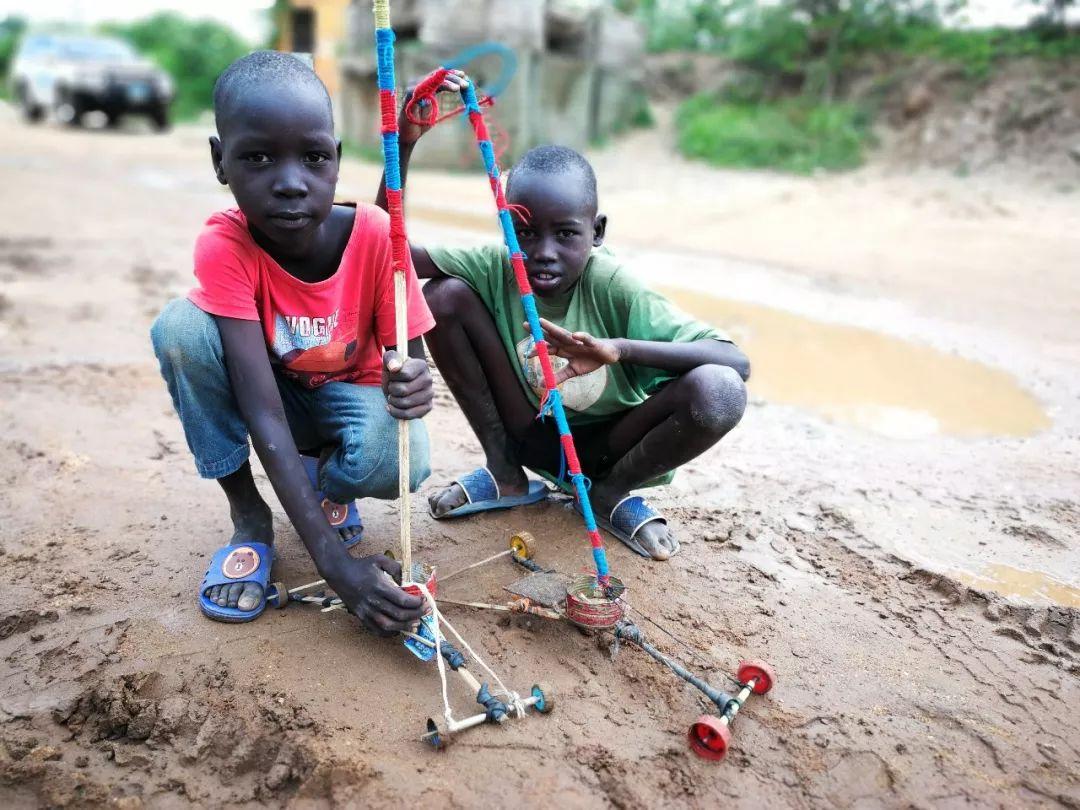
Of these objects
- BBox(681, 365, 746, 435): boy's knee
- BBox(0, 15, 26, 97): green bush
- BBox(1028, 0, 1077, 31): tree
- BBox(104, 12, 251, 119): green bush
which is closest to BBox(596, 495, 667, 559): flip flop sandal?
BBox(681, 365, 746, 435): boy's knee

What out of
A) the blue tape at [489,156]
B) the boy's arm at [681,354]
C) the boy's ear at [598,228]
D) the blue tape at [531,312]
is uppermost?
the blue tape at [489,156]

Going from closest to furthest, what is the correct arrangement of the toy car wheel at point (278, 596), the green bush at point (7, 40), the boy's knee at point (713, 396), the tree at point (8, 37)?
the toy car wheel at point (278, 596) → the boy's knee at point (713, 396) → the green bush at point (7, 40) → the tree at point (8, 37)

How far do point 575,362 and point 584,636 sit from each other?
0.67 m

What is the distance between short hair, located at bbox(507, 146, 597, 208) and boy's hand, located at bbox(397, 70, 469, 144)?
0.31 m

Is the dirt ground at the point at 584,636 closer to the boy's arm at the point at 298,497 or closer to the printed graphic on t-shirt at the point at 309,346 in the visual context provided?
the boy's arm at the point at 298,497

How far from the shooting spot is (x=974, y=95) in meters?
10.7

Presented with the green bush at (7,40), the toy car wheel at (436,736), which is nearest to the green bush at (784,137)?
the toy car wheel at (436,736)

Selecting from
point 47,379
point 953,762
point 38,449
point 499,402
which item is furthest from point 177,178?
point 953,762

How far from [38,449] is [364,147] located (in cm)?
1256

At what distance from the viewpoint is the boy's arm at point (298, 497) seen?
1.80 metres

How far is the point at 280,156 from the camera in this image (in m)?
1.82

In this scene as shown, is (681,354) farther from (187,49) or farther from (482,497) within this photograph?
(187,49)

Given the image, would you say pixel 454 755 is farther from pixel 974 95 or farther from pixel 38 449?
pixel 974 95

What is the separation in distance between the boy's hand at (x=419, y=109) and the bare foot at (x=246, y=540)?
41.9 inches
